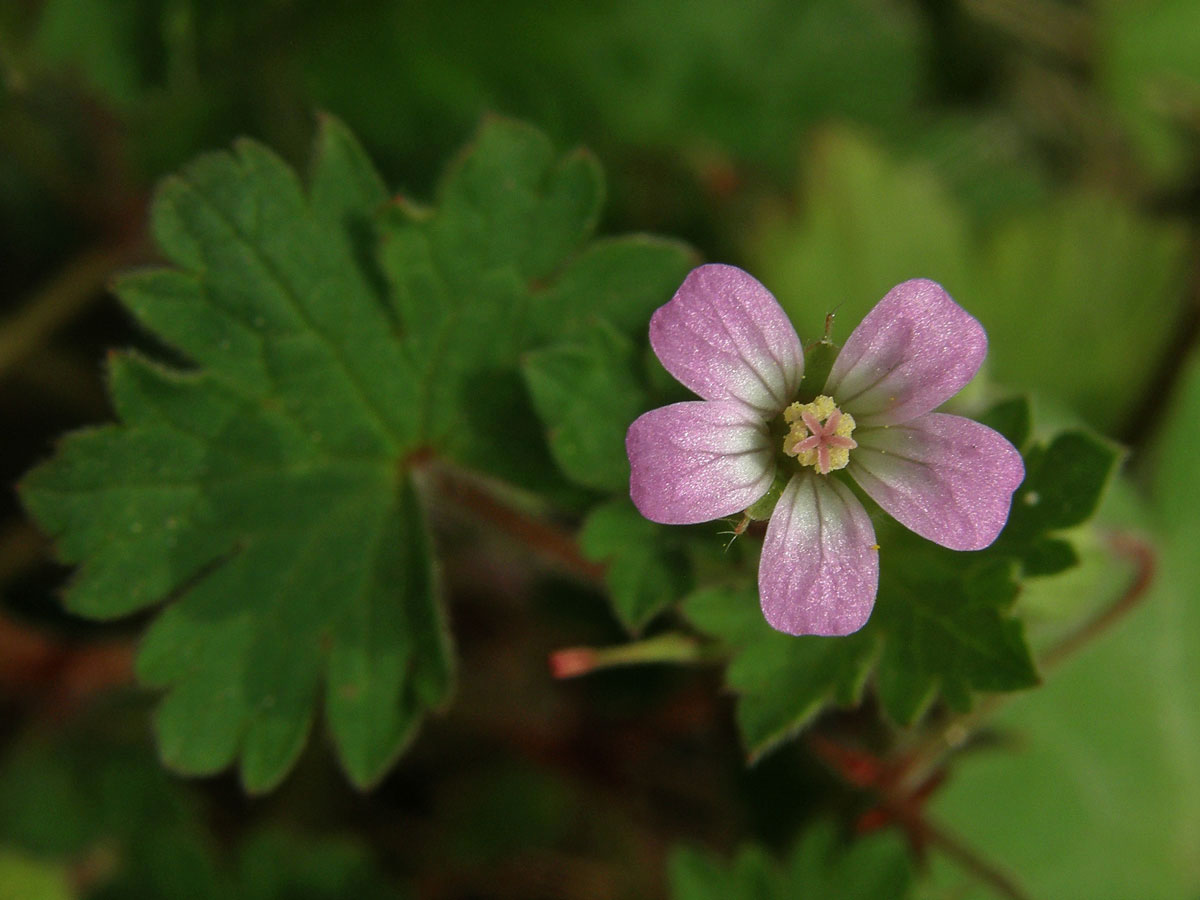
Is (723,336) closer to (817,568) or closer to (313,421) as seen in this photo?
(817,568)

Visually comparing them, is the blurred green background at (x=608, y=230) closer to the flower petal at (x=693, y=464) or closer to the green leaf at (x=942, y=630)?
the green leaf at (x=942, y=630)

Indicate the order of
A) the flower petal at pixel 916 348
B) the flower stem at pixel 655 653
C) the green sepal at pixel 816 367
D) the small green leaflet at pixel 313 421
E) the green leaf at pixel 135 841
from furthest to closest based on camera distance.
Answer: the green leaf at pixel 135 841 → the small green leaflet at pixel 313 421 → the flower stem at pixel 655 653 → the green sepal at pixel 816 367 → the flower petal at pixel 916 348

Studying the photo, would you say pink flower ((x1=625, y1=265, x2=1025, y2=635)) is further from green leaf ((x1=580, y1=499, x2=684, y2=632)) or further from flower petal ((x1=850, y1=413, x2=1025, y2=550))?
green leaf ((x1=580, y1=499, x2=684, y2=632))

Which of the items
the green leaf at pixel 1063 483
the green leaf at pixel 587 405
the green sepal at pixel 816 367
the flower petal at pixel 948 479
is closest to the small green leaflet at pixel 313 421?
the green leaf at pixel 587 405

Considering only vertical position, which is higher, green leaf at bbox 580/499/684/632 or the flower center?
the flower center

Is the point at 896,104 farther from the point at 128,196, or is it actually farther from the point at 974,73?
the point at 128,196

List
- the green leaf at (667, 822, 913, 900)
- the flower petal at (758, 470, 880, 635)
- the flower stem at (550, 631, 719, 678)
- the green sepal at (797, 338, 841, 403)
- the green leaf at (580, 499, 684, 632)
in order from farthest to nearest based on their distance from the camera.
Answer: the green leaf at (667, 822, 913, 900), the flower stem at (550, 631, 719, 678), the green leaf at (580, 499, 684, 632), the green sepal at (797, 338, 841, 403), the flower petal at (758, 470, 880, 635)

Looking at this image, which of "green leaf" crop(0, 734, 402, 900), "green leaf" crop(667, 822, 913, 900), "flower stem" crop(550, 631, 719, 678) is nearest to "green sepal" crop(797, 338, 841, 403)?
"flower stem" crop(550, 631, 719, 678)

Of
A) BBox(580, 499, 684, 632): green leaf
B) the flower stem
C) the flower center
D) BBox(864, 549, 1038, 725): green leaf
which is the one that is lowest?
the flower stem
